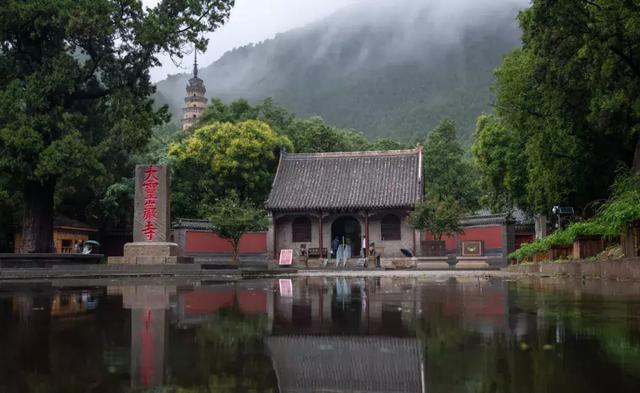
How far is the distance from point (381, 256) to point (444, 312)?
1144 inches

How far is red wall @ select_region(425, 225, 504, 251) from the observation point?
105 ft

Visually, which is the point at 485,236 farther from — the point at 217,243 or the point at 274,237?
the point at 217,243

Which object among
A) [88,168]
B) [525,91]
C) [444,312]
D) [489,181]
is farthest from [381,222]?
[444,312]

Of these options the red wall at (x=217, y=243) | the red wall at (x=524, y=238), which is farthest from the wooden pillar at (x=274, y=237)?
the red wall at (x=524, y=238)

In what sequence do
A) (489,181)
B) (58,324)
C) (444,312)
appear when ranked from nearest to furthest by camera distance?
(58,324)
(444,312)
(489,181)

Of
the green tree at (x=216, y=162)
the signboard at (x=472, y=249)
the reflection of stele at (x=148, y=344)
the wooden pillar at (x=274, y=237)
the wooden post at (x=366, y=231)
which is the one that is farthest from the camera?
the wooden pillar at (x=274, y=237)

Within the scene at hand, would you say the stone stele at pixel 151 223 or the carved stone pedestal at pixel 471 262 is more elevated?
the stone stele at pixel 151 223

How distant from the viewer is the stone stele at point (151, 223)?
17.9m

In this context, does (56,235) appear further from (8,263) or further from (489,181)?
(489,181)

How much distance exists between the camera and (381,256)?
112ft

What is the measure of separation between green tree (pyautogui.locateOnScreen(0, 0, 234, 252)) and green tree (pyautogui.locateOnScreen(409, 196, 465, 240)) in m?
14.3

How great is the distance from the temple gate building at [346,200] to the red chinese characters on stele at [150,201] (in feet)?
53.9

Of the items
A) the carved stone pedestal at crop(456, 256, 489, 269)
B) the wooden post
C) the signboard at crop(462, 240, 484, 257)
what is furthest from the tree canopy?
the wooden post

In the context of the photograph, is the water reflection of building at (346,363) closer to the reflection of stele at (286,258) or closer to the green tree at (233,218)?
the green tree at (233,218)
